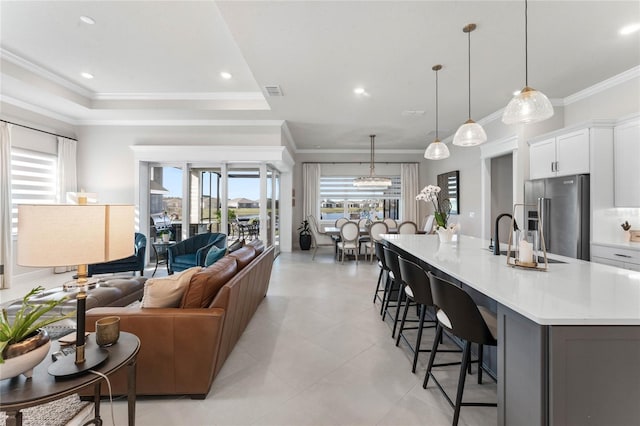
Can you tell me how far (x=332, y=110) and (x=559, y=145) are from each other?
3.40 meters

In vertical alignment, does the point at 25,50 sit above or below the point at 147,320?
above

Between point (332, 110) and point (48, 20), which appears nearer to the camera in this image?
point (48, 20)

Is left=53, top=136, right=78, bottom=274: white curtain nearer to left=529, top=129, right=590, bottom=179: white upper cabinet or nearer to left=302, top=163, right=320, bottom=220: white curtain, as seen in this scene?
left=302, top=163, right=320, bottom=220: white curtain

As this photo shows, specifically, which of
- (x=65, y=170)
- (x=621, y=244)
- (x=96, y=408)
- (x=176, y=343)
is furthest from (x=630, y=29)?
(x=65, y=170)

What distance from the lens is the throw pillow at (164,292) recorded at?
194 cm

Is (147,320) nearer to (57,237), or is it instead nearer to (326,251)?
(57,237)

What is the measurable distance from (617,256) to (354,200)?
19.9ft

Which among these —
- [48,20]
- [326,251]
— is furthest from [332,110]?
[326,251]

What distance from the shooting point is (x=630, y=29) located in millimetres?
2732

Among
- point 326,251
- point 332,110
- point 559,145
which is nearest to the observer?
point 559,145

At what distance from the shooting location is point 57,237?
3.76 ft

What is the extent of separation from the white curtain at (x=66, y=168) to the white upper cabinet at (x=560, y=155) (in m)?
8.11

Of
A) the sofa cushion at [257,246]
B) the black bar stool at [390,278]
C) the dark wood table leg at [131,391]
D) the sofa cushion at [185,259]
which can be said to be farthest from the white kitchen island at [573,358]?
the sofa cushion at [185,259]

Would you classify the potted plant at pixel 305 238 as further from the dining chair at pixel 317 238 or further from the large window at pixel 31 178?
the large window at pixel 31 178
